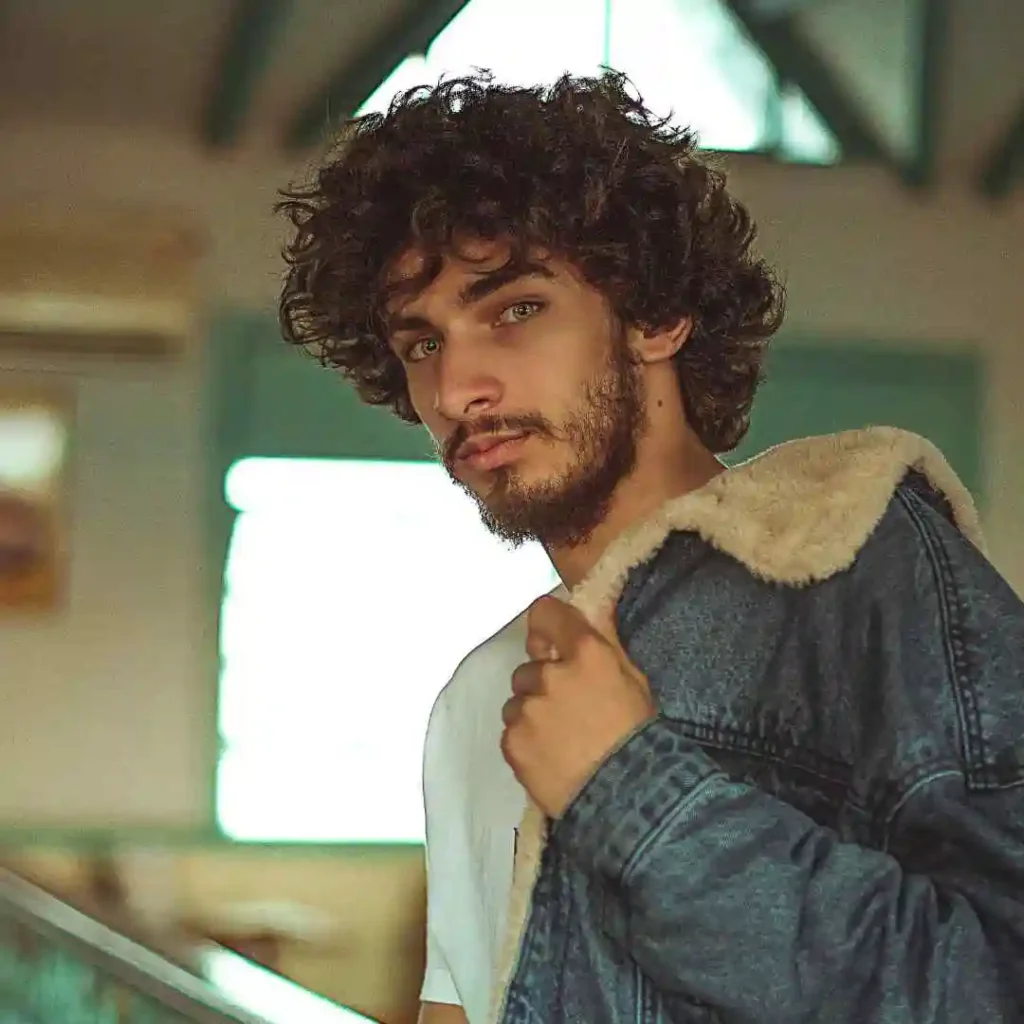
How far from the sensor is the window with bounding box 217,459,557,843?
4.68 feet

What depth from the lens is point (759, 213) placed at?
60.6 inches

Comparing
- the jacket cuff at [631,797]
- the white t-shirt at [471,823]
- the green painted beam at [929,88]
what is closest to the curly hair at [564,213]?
the white t-shirt at [471,823]

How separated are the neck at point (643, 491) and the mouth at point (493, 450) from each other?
0.23ft

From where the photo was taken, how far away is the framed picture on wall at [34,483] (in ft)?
4.69

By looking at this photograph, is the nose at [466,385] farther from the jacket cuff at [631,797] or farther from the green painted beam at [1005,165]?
the green painted beam at [1005,165]

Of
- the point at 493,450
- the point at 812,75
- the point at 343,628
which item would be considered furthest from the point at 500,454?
the point at 812,75

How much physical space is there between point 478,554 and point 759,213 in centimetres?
47

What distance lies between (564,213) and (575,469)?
0.16 m

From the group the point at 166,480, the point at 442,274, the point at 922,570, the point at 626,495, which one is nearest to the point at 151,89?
the point at 166,480

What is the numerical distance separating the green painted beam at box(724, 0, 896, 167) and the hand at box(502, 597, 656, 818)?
1047 mm

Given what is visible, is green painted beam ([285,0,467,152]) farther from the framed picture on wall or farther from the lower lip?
the lower lip

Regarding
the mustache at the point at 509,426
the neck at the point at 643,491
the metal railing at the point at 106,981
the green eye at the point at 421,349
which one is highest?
the green eye at the point at 421,349

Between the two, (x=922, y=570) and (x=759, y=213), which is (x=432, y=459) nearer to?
(x=759, y=213)

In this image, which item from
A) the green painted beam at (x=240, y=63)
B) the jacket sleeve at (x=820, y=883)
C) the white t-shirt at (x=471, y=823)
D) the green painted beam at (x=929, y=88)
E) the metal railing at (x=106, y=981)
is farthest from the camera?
the green painted beam at (x=929, y=88)
